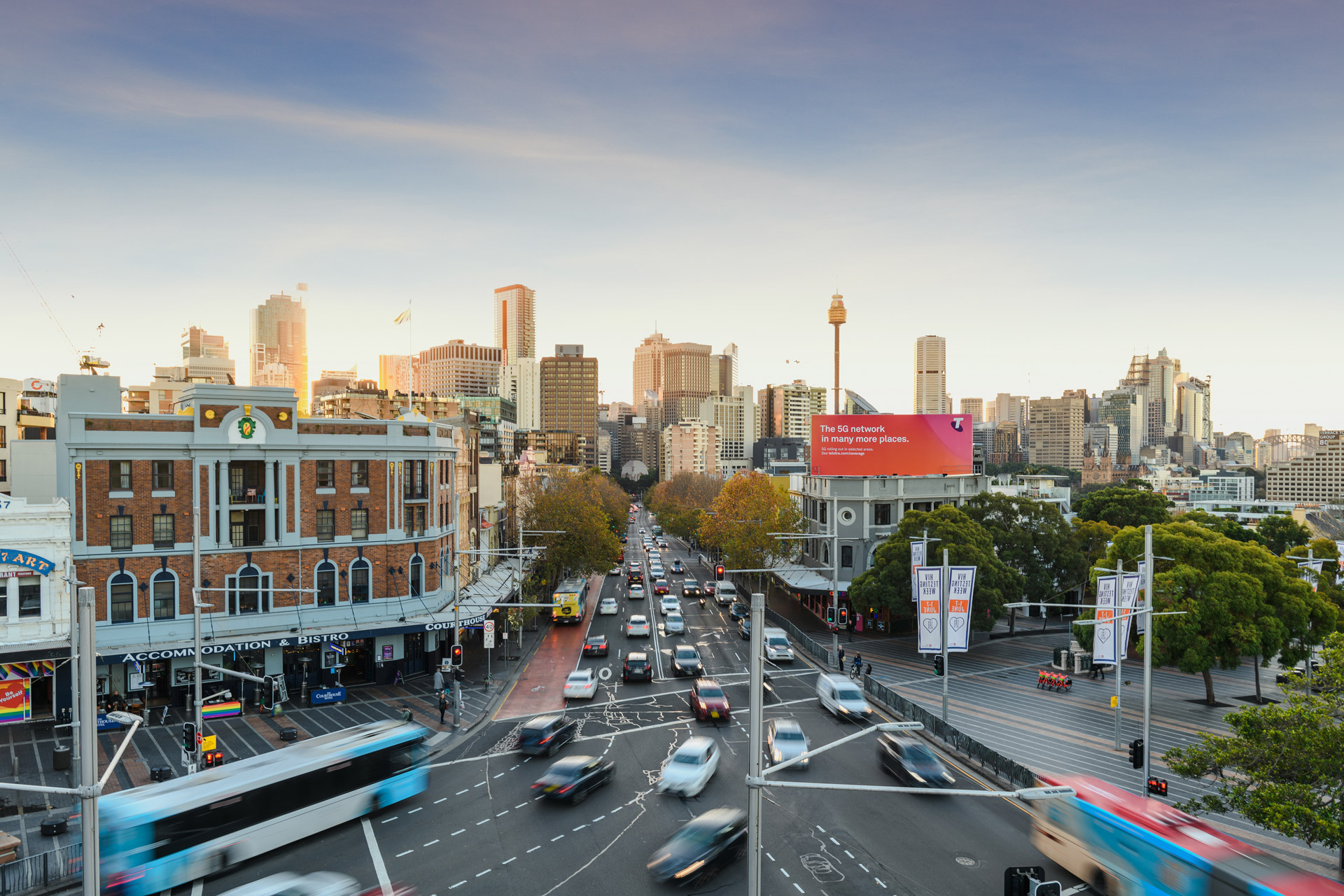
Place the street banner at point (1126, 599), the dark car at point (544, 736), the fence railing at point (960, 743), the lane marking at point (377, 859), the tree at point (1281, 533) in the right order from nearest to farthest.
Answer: the lane marking at point (377, 859) → the fence railing at point (960, 743) → the dark car at point (544, 736) → the street banner at point (1126, 599) → the tree at point (1281, 533)

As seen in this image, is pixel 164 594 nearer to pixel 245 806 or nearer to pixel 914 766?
pixel 245 806

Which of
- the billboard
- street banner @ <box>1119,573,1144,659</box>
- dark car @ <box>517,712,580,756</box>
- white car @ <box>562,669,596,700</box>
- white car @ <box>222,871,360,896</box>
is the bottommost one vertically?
white car @ <box>562,669,596,700</box>

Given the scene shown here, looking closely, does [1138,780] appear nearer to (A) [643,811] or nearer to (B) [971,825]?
(B) [971,825]

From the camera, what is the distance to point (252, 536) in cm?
4434

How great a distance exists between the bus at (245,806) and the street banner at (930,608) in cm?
2437

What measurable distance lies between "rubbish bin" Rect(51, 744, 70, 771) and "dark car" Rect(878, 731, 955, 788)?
33467mm

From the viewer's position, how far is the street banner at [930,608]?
39188 millimetres

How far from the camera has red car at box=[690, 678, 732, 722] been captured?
1512 inches

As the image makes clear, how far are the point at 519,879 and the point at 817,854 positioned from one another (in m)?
8.86

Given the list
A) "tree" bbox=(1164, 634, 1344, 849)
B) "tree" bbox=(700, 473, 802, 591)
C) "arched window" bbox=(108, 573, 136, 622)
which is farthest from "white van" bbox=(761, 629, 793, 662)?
"arched window" bbox=(108, 573, 136, 622)

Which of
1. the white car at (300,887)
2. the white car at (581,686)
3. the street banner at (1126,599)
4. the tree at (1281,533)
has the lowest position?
the white car at (581,686)

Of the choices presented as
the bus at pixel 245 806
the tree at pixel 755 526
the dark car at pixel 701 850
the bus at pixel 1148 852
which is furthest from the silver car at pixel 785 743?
the tree at pixel 755 526

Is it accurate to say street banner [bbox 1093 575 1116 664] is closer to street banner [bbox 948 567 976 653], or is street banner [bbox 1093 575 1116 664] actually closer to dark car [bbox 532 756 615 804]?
street banner [bbox 948 567 976 653]

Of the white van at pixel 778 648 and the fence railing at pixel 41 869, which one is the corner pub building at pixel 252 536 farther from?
the white van at pixel 778 648
